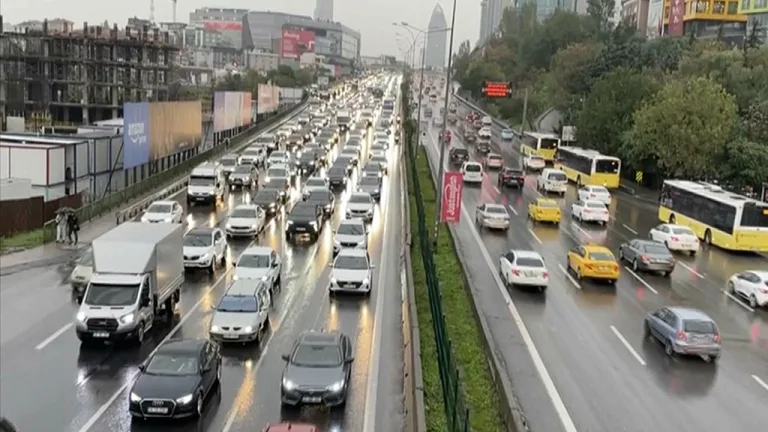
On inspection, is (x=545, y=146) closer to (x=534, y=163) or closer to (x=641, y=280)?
(x=534, y=163)

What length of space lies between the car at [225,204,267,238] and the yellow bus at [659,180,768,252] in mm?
21285

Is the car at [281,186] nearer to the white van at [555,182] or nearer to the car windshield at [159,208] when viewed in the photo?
the car windshield at [159,208]

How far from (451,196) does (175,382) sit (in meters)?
19.1

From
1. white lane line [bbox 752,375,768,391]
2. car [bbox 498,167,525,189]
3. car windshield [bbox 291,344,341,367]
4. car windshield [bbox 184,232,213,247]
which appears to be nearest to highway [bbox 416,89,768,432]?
white lane line [bbox 752,375,768,391]

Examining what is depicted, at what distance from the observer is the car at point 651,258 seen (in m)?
32.8

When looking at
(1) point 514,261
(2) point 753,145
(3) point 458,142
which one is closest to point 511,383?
(1) point 514,261

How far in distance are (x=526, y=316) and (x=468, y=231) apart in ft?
50.1

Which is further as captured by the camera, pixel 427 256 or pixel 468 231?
pixel 468 231

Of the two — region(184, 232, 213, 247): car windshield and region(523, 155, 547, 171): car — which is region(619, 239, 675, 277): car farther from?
region(523, 155, 547, 171): car

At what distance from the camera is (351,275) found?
27.3 m

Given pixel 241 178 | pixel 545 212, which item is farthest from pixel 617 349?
pixel 241 178

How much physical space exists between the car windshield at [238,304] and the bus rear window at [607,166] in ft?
138

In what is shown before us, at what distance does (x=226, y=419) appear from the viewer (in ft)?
54.8

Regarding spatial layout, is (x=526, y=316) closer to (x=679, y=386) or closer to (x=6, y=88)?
(x=679, y=386)
